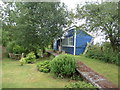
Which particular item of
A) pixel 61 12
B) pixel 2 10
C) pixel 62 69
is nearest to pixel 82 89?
pixel 62 69

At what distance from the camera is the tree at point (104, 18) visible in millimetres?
5832

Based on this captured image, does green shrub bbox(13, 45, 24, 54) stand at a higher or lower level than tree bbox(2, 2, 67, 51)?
lower

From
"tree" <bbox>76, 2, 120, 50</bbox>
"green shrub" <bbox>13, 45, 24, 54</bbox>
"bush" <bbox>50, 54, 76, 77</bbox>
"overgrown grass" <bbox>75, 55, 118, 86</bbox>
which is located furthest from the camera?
"green shrub" <bbox>13, 45, 24, 54</bbox>

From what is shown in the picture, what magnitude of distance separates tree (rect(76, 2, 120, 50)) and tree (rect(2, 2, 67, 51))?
103 inches

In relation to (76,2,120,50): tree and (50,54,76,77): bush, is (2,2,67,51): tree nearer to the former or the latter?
(76,2,120,50): tree

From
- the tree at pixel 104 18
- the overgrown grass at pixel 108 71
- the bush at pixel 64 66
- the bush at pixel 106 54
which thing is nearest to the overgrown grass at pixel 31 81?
the bush at pixel 64 66

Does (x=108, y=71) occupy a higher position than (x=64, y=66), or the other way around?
(x=64, y=66)

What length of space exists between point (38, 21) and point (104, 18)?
20.6ft

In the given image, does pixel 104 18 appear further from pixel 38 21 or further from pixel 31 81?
pixel 38 21

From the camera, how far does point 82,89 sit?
315 cm

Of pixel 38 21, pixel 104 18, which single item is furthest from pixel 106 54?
pixel 38 21

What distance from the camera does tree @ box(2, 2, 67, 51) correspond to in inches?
385

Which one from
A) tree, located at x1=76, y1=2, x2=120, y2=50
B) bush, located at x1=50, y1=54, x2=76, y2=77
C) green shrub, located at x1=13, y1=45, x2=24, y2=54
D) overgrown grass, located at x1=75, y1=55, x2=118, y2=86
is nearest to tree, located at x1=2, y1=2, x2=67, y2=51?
green shrub, located at x1=13, y1=45, x2=24, y2=54

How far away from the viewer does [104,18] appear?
6.02 m
